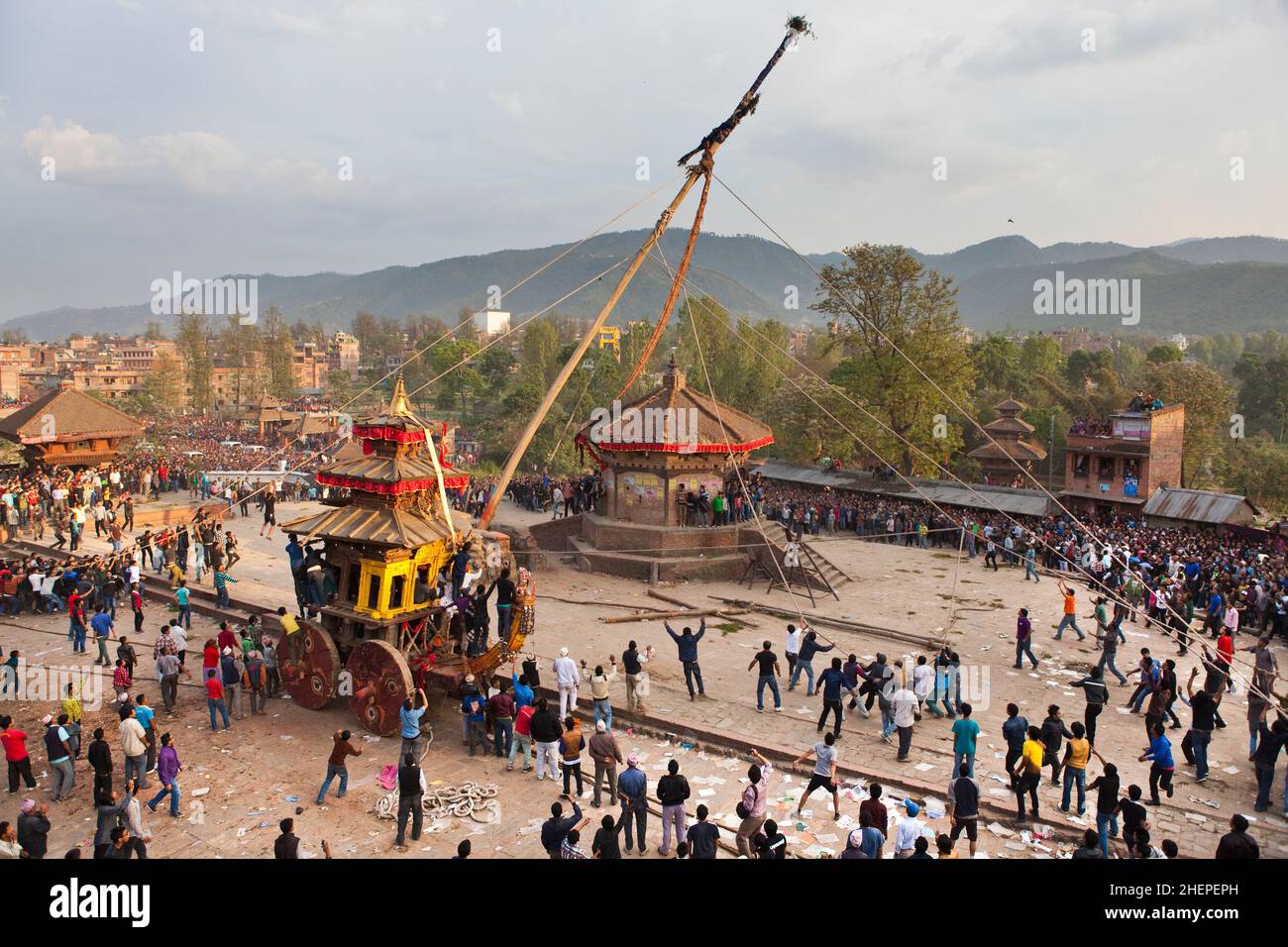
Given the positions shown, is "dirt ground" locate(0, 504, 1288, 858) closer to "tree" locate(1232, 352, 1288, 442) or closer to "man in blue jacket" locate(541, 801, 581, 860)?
"man in blue jacket" locate(541, 801, 581, 860)

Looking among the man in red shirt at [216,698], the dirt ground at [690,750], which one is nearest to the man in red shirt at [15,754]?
the dirt ground at [690,750]

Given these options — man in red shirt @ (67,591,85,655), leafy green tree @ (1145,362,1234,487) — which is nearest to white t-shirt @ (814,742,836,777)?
man in red shirt @ (67,591,85,655)

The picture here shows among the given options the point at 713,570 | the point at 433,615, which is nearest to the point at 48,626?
the point at 433,615

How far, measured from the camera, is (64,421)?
28.6 m

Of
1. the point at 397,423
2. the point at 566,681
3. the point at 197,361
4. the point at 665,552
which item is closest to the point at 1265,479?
the point at 665,552

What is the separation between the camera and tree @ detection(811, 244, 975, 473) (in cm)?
3688

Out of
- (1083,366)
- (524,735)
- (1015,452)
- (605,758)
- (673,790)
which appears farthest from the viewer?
(1083,366)

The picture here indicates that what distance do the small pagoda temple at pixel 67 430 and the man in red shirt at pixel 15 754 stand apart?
2002cm

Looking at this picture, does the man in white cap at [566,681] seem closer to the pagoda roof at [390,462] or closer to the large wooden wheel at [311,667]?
the pagoda roof at [390,462]

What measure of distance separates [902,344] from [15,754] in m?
34.2

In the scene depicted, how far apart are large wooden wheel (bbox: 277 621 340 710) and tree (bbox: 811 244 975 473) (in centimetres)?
2798

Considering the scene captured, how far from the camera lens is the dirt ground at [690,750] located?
10.8 meters

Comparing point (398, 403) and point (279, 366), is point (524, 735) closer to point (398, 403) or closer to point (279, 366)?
point (398, 403)

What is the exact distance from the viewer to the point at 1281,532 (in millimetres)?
25906
